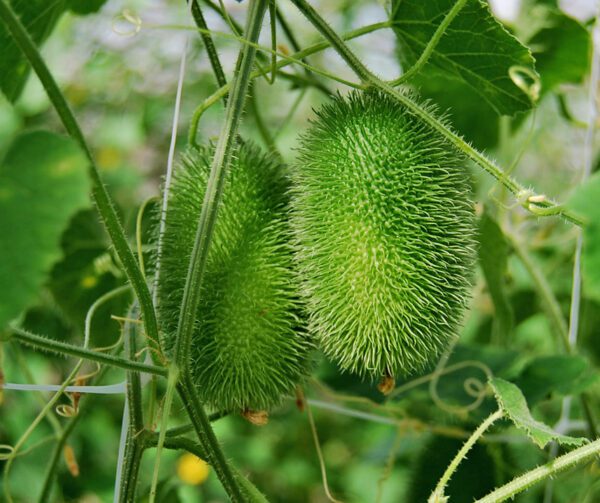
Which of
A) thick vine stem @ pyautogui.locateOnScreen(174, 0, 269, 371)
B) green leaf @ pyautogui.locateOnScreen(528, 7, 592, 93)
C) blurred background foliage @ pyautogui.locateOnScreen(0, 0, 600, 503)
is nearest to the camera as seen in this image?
thick vine stem @ pyautogui.locateOnScreen(174, 0, 269, 371)

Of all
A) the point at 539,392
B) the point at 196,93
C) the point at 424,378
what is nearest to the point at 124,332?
the point at 424,378

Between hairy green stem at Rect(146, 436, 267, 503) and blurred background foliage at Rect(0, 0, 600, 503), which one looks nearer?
hairy green stem at Rect(146, 436, 267, 503)

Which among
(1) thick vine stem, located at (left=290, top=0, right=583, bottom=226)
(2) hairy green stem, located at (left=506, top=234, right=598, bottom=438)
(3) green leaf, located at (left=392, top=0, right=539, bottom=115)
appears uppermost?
(3) green leaf, located at (left=392, top=0, right=539, bottom=115)

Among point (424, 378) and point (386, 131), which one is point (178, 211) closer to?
point (386, 131)

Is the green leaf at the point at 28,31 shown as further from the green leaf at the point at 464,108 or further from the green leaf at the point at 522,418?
the green leaf at the point at 522,418

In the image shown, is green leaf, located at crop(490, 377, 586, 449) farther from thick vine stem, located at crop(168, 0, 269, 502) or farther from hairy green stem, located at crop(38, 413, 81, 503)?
hairy green stem, located at crop(38, 413, 81, 503)

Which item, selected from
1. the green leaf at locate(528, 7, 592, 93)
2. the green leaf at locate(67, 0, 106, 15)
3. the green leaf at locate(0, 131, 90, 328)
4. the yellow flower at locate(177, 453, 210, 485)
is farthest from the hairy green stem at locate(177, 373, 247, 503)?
the yellow flower at locate(177, 453, 210, 485)

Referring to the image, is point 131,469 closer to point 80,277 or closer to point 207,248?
point 207,248
